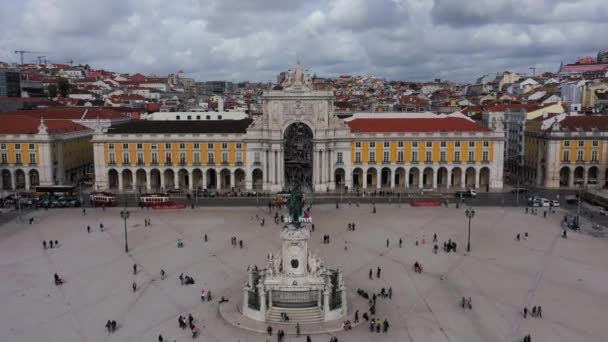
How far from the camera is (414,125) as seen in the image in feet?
225

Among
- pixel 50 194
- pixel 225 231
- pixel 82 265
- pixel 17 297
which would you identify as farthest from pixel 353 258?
pixel 50 194

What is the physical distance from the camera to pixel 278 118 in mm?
66125

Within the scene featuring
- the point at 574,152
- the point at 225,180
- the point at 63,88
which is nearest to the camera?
the point at 574,152

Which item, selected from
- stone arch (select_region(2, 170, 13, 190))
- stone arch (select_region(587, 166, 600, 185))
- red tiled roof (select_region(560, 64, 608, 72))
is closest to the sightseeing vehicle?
stone arch (select_region(2, 170, 13, 190))

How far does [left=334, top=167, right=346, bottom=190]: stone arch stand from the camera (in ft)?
221

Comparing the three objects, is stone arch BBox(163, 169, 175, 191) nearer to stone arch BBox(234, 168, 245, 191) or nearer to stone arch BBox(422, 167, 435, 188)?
stone arch BBox(234, 168, 245, 191)

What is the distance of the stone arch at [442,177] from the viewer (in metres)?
68.6

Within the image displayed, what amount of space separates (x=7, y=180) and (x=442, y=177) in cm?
5052

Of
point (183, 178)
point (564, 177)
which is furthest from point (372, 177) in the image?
point (564, 177)

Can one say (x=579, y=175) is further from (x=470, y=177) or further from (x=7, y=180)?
(x=7, y=180)

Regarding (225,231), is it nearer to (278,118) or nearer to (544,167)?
(278,118)

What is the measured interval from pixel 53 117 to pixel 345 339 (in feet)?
227

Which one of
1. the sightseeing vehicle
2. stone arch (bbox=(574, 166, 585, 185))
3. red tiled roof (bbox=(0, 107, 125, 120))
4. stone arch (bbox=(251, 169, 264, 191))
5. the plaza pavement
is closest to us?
the plaza pavement

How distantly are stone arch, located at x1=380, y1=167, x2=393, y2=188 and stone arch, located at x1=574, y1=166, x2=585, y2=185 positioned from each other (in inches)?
833
